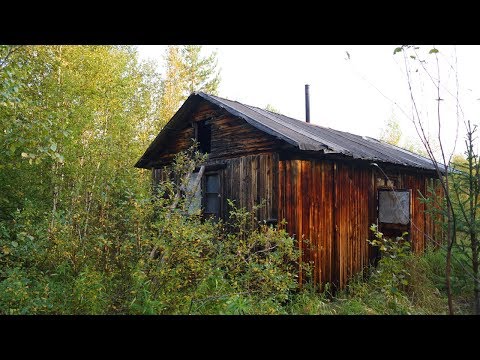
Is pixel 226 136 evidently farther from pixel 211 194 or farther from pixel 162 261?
pixel 162 261

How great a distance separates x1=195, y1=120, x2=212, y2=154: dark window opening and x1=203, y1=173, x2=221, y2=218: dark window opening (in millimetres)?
1172

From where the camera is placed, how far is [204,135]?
1053 centimetres

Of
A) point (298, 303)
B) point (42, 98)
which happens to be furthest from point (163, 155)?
point (298, 303)

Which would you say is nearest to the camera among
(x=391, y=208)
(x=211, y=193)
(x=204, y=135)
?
(x=211, y=193)

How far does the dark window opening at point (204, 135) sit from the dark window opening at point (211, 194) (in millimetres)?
1172

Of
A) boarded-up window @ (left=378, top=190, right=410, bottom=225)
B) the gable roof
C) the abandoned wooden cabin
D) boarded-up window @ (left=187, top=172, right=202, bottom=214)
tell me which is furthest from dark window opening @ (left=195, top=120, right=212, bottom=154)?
boarded-up window @ (left=378, top=190, right=410, bottom=225)

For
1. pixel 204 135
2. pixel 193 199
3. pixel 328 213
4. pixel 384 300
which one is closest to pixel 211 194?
pixel 204 135

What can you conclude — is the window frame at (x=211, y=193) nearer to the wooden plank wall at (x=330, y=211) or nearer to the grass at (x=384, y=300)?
the wooden plank wall at (x=330, y=211)

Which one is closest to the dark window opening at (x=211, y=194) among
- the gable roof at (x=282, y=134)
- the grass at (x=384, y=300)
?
the gable roof at (x=282, y=134)

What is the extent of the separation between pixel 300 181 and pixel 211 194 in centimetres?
290

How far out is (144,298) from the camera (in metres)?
4.12
